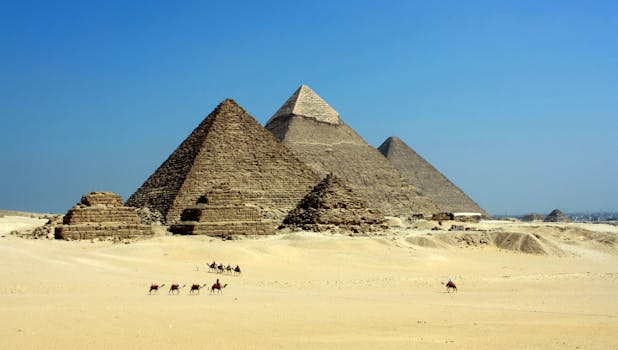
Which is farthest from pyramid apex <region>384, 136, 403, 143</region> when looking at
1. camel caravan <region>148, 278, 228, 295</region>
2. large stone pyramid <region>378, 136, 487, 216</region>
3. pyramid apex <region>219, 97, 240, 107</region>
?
camel caravan <region>148, 278, 228, 295</region>

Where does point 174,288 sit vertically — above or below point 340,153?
below

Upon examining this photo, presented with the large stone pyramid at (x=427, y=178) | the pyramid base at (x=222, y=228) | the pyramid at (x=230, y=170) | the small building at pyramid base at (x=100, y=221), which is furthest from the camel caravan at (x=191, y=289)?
the large stone pyramid at (x=427, y=178)

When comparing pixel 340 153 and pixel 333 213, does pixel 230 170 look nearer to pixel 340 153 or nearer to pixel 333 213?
pixel 333 213

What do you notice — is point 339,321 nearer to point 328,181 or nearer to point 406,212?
point 328,181

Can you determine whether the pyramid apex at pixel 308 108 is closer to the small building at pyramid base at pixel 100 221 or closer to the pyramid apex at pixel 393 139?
the pyramid apex at pixel 393 139

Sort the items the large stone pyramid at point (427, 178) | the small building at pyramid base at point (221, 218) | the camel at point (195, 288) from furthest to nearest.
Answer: the large stone pyramid at point (427, 178) < the small building at pyramid base at point (221, 218) < the camel at point (195, 288)

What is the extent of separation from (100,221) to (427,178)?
52.3 metres

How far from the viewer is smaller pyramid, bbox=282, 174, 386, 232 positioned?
30625mm

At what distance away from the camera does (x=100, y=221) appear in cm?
2488

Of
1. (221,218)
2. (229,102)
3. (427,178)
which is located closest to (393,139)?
(427,178)

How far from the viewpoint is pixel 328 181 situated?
32188 mm

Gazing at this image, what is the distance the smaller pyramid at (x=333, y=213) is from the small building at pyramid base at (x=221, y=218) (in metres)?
2.29

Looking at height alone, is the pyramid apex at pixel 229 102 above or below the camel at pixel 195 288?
above

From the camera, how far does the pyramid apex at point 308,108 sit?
60438 millimetres
